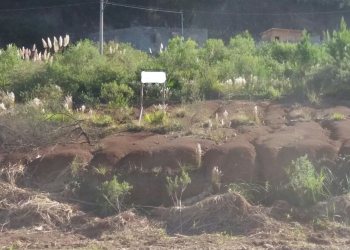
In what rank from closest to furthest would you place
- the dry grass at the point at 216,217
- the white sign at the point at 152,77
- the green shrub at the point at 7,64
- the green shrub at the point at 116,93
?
the dry grass at the point at 216,217, the white sign at the point at 152,77, the green shrub at the point at 116,93, the green shrub at the point at 7,64

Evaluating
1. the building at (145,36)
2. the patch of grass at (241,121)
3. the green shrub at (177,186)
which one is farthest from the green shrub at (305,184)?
the building at (145,36)

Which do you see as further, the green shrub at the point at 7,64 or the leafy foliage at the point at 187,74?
the green shrub at the point at 7,64

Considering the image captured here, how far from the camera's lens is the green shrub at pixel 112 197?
34.9 feet

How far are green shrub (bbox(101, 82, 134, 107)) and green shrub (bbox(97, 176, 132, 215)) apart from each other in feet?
14.0

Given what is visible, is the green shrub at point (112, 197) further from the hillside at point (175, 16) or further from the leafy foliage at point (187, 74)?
the hillside at point (175, 16)

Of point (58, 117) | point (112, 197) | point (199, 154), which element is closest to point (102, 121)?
point (58, 117)

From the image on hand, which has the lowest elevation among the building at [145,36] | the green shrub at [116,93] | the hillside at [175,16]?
the green shrub at [116,93]

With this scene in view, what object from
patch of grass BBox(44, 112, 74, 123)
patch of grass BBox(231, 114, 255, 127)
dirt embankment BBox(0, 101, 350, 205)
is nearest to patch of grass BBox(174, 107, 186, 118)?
dirt embankment BBox(0, 101, 350, 205)

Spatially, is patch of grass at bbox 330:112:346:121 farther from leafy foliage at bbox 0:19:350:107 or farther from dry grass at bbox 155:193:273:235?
dry grass at bbox 155:193:273:235

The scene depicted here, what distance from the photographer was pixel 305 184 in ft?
34.0

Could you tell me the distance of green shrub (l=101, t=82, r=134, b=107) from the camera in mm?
14951

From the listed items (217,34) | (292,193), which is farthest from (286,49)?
(217,34)

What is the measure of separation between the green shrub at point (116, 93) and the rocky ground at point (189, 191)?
2.00 meters

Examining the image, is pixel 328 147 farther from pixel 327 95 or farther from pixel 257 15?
pixel 257 15
